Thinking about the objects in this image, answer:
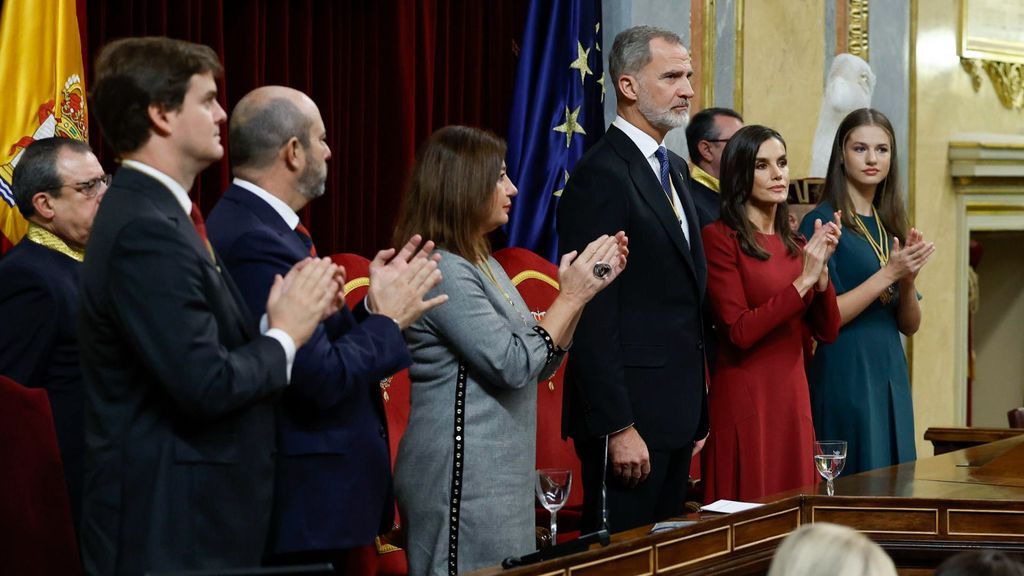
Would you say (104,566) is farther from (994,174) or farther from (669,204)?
(994,174)

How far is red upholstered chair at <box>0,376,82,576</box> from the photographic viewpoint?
2.72m

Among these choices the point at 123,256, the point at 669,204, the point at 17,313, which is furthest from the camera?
the point at 669,204

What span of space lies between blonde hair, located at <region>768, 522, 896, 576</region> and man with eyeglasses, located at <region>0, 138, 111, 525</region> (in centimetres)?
201

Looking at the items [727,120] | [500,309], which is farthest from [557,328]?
[727,120]

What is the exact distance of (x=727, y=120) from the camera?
5320 millimetres

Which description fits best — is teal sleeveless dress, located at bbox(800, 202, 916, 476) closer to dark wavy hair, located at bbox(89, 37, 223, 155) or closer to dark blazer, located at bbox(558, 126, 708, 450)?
dark blazer, located at bbox(558, 126, 708, 450)

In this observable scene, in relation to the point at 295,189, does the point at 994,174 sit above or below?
above

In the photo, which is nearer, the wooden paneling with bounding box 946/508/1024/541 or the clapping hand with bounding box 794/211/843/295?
the wooden paneling with bounding box 946/508/1024/541

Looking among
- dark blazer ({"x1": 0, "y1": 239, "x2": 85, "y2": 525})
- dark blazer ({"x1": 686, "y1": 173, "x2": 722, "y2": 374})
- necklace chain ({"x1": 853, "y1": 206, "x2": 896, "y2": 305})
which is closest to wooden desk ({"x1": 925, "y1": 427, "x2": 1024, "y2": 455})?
necklace chain ({"x1": 853, "y1": 206, "x2": 896, "y2": 305})

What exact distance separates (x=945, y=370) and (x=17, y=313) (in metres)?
5.15

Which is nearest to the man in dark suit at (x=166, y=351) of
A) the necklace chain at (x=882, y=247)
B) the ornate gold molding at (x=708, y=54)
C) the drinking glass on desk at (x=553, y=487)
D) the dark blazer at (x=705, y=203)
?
the drinking glass on desk at (x=553, y=487)

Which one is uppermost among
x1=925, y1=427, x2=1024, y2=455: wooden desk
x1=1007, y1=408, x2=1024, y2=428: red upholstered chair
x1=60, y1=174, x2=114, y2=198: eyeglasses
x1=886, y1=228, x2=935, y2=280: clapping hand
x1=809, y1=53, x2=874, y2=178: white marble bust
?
x1=809, y1=53, x2=874, y2=178: white marble bust

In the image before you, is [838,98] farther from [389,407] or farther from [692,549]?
[692,549]

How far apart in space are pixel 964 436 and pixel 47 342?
110 inches
